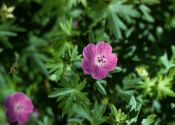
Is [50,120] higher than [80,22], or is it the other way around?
[80,22]

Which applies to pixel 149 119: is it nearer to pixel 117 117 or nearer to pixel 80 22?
pixel 117 117

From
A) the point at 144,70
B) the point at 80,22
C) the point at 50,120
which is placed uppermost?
the point at 80,22

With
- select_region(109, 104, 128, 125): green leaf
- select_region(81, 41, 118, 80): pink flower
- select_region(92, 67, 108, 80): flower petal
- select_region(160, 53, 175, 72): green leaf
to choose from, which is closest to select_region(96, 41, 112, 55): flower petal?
select_region(81, 41, 118, 80): pink flower

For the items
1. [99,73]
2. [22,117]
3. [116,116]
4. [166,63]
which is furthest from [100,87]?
[22,117]

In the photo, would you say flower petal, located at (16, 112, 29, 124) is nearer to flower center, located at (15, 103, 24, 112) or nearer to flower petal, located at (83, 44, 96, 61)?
flower center, located at (15, 103, 24, 112)

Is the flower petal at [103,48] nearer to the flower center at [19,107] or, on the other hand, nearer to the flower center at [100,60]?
the flower center at [100,60]

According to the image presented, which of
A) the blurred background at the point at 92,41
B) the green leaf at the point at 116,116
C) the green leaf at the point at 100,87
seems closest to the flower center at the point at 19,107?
the blurred background at the point at 92,41

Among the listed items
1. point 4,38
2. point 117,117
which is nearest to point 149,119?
point 117,117

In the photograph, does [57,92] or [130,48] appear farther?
[130,48]
